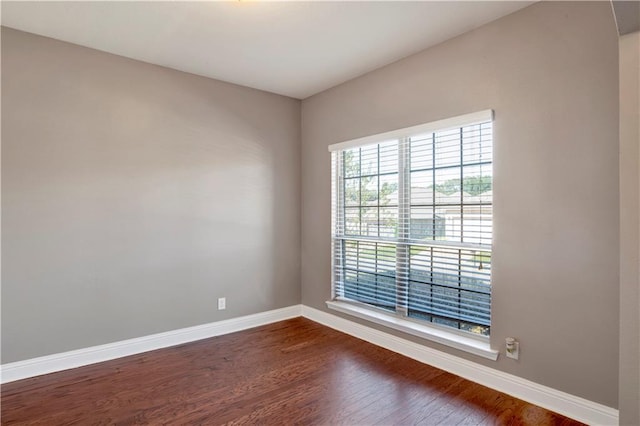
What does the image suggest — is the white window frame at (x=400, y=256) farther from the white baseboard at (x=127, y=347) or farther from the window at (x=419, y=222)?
the white baseboard at (x=127, y=347)

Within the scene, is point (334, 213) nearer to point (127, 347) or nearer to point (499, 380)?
point (499, 380)

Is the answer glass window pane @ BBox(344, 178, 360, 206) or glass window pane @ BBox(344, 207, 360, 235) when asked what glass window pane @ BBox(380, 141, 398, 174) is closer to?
glass window pane @ BBox(344, 178, 360, 206)

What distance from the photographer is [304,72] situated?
3.48m

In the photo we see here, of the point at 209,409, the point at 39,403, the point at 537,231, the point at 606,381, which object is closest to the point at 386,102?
the point at 537,231

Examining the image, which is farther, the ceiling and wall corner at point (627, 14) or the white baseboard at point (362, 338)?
the white baseboard at point (362, 338)

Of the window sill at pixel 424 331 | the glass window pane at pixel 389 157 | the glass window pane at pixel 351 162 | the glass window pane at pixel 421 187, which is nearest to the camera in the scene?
the window sill at pixel 424 331

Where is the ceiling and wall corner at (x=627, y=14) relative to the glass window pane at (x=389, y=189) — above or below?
above

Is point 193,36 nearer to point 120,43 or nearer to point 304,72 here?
point 120,43

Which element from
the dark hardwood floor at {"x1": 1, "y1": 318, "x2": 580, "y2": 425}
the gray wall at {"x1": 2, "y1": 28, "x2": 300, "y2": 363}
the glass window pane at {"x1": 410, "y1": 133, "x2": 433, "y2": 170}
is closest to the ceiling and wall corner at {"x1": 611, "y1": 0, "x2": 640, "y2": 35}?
the glass window pane at {"x1": 410, "y1": 133, "x2": 433, "y2": 170}

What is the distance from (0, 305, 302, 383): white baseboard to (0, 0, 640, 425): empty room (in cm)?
2

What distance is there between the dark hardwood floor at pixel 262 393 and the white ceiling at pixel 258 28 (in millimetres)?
2648

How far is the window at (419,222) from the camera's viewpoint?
106 inches

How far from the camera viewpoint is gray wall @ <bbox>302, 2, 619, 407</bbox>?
2.07 meters

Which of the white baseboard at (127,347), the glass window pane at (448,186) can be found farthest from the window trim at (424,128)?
the white baseboard at (127,347)
